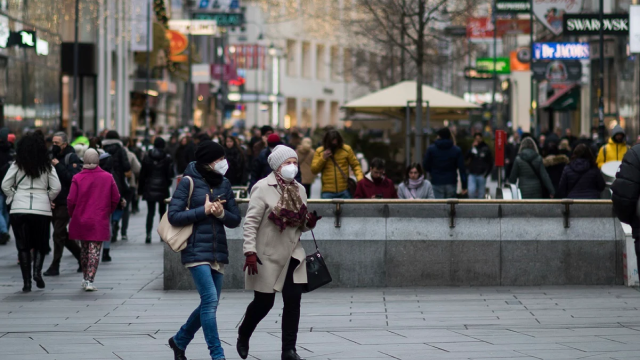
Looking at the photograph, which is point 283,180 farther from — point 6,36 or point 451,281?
point 6,36

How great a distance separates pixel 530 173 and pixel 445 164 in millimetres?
1553

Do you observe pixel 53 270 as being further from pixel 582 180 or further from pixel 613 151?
pixel 613 151

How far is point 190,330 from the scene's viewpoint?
808 cm

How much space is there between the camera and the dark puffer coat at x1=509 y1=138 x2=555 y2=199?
55.3 feet

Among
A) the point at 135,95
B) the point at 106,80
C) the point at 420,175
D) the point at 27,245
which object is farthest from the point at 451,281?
the point at 135,95

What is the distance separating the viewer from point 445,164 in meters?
18.0

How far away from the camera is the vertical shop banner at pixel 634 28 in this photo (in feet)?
72.9

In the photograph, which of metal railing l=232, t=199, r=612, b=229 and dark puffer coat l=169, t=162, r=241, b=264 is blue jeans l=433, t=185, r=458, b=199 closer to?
metal railing l=232, t=199, r=612, b=229

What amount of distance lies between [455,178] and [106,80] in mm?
32698

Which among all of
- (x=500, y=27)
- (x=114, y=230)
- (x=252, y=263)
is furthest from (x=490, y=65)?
(x=252, y=263)

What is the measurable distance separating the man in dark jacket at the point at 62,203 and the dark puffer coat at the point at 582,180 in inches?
247

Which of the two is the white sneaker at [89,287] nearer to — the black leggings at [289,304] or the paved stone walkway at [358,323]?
the paved stone walkway at [358,323]

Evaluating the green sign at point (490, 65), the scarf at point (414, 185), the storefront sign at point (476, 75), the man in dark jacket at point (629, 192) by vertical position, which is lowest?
the scarf at point (414, 185)

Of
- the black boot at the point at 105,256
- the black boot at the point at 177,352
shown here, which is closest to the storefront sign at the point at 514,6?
the black boot at the point at 105,256
